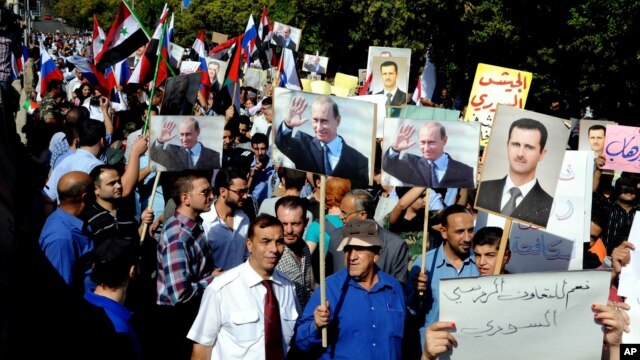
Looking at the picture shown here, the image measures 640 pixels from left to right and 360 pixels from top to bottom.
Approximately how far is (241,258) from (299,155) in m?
1.44

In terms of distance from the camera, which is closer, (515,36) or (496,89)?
(496,89)

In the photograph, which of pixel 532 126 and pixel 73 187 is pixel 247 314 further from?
pixel 532 126

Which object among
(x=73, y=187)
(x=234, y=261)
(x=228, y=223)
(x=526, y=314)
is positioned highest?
(x=73, y=187)

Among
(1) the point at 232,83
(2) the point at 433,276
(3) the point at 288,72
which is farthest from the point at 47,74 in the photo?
(2) the point at 433,276

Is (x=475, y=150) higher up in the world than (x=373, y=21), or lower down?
lower down

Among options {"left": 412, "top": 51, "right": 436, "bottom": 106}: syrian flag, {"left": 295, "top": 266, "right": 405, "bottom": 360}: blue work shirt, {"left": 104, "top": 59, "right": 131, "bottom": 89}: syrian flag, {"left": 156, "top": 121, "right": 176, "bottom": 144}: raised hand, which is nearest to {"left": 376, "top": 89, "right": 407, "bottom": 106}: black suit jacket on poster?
{"left": 412, "top": 51, "right": 436, "bottom": 106}: syrian flag

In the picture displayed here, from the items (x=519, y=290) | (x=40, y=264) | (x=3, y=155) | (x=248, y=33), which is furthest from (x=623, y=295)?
(x=248, y=33)

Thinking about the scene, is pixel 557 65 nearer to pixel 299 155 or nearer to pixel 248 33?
pixel 248 33

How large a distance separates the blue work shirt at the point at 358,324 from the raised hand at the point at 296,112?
1.05 metres

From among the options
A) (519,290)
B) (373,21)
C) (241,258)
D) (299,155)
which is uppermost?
(373,21)

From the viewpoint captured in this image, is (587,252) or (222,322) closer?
(222,322)

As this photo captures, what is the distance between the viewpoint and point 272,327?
4.89 m

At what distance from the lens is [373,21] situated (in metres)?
29.1

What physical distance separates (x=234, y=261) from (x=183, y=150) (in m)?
1.41
